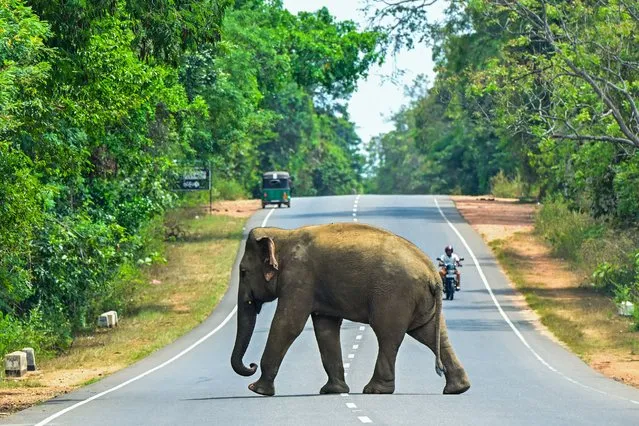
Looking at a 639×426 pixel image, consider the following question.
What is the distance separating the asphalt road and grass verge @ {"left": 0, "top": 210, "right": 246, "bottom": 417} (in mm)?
834

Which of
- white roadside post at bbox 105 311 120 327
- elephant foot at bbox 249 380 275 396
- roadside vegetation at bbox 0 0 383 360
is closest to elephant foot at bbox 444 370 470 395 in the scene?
elephant foot at bbox 249 380 275 396

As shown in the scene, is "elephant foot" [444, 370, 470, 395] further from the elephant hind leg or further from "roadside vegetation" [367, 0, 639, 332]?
"roadside vegetation" [367, 0, 639, 332]

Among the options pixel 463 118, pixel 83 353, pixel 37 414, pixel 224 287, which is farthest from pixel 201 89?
pixel 463 118

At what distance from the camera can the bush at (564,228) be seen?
59938 millimetres

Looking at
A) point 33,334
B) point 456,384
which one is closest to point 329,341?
point 456,384

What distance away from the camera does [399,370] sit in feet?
101

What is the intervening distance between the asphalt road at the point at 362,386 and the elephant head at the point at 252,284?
2.67ft

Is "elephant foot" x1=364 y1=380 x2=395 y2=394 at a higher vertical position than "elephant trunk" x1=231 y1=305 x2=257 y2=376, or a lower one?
lower

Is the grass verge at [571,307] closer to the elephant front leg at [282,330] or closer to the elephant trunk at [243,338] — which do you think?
the elephant front leg at [282,330]

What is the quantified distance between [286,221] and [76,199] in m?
31.5

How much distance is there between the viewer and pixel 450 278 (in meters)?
48.8

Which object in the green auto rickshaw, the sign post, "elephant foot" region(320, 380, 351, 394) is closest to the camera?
"elephant foot" region(320, 380, 351, 394)

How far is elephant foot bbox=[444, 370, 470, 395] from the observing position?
22.8 meters

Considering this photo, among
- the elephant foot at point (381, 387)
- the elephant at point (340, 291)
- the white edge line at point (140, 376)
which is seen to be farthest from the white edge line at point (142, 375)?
the elephant foot at point (381, 387)
